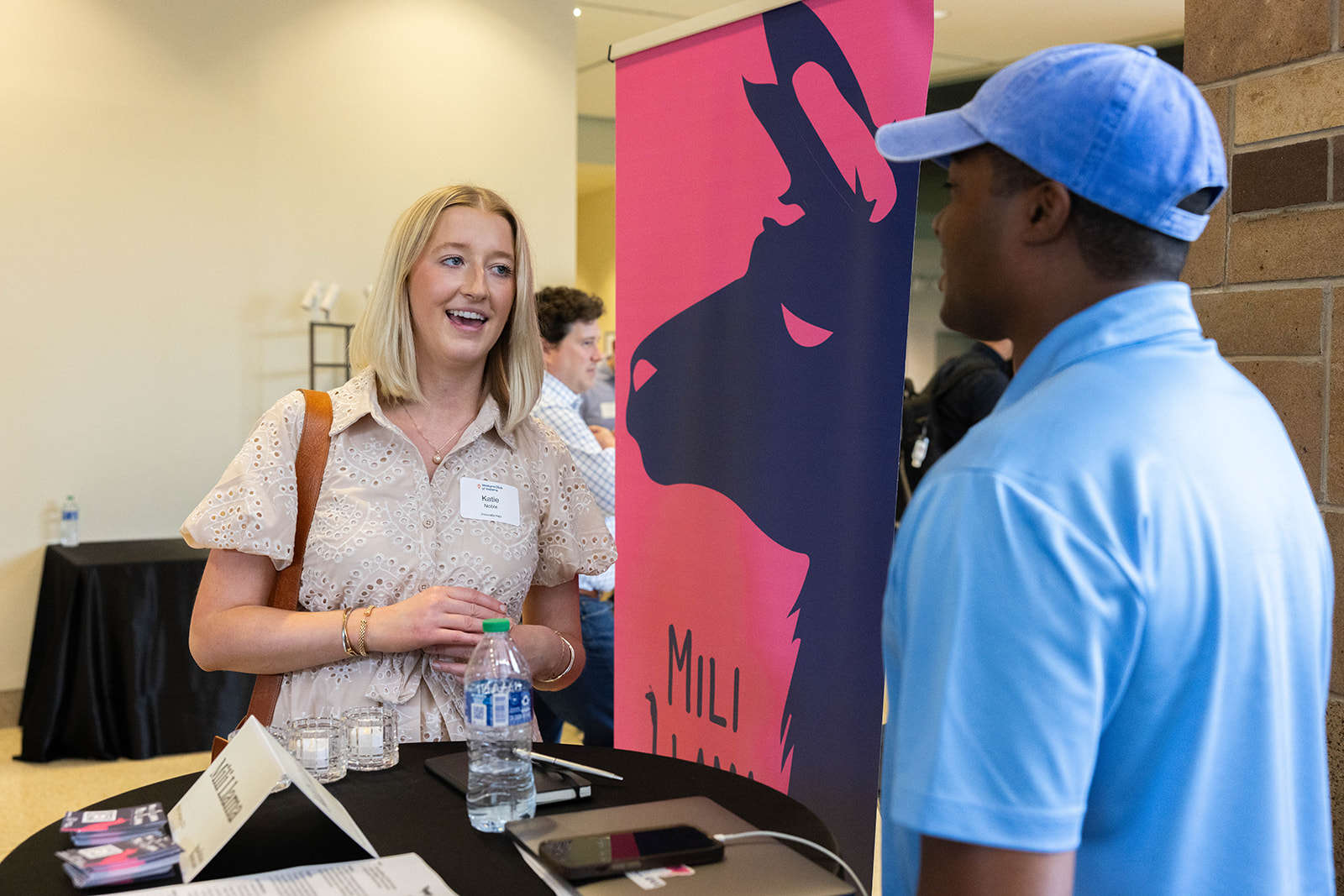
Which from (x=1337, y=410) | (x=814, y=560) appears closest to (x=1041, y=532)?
(x=1337, y=410)

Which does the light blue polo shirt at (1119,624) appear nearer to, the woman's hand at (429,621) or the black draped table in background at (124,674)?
the woman's hand at (429,621)

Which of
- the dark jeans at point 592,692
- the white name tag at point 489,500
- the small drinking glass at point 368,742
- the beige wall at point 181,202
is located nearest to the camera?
the small drinking glass at point 368,742

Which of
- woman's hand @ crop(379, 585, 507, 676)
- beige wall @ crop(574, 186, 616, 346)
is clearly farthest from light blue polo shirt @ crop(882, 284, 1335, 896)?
beige wall @ crop(574, 186, 616, 346)

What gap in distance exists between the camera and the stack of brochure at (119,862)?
3.37 feet

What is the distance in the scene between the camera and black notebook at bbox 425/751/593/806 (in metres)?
1.27

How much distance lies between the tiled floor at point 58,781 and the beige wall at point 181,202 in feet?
2.34

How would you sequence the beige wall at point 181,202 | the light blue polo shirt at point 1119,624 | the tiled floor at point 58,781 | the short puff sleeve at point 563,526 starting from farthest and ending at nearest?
the beige wall at point 181,202, the tiled floor at point 58,781, the short puff sleeve at point 563,526, the light blue polo shirt at point 1119,624

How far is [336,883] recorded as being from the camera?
102 centimetres

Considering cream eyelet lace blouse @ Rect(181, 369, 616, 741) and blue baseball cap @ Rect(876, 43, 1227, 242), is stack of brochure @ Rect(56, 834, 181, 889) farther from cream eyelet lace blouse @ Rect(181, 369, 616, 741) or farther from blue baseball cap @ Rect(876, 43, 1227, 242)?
blue baseball cap @ Rect(876, 43, 1227, 242)

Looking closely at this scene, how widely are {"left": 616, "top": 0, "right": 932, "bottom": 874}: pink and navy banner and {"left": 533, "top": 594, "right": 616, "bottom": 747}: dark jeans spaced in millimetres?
873

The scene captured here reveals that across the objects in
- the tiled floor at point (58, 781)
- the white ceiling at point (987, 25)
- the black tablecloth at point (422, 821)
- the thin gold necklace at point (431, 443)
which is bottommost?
the tiled floor at point (58, 781)

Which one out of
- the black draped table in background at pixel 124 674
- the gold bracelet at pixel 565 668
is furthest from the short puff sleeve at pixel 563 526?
the black draped table in background at pixel 124 674

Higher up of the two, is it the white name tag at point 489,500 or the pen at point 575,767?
the white name tag at point 489,500

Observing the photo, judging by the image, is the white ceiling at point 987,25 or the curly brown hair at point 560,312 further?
the white ceiling at point 987,25
